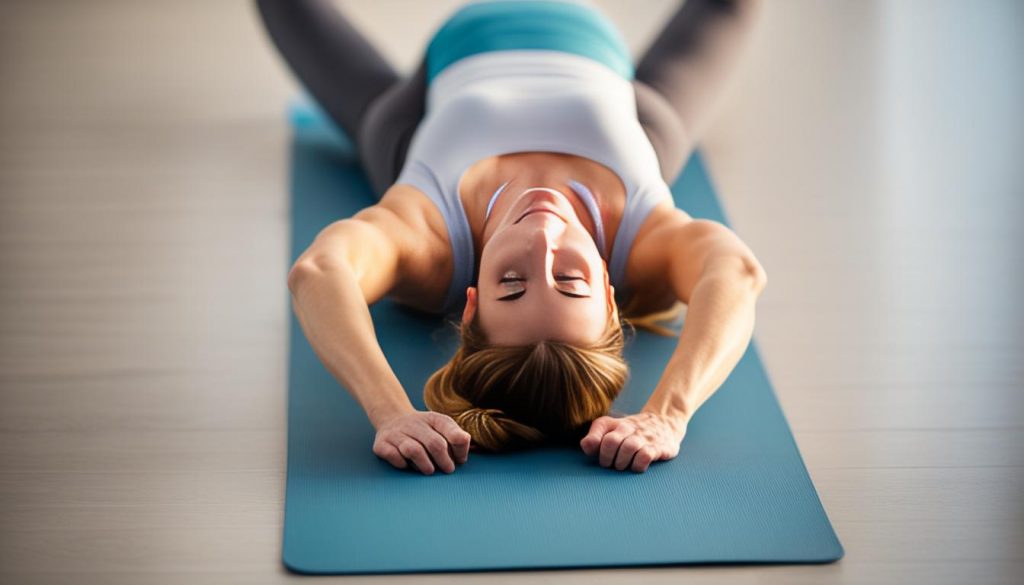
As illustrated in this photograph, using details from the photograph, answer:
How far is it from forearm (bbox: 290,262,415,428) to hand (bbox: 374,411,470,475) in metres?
0.03

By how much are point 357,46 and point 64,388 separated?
118cm

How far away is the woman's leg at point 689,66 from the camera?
10.3ft

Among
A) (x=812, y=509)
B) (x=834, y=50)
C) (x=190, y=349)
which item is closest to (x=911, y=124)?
(x=834, y=50)

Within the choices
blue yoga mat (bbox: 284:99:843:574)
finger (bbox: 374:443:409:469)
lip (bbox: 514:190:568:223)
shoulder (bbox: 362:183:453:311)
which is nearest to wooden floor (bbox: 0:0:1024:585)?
blue yoga mat (bbox: 284:99:843:574)

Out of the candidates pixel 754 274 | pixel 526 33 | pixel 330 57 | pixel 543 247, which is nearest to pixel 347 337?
pixel 543 247

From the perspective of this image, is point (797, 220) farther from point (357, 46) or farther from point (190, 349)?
point (190, 349)

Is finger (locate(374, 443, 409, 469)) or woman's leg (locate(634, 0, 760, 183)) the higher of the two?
woman's leg (locate(634, 0, 760, 183))

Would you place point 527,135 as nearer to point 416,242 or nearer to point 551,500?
point 416,242

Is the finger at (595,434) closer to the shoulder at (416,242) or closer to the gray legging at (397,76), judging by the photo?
the shoulder at (416,242)

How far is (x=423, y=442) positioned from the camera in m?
2.32

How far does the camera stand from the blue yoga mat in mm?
2150

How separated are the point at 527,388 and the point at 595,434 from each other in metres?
0.14

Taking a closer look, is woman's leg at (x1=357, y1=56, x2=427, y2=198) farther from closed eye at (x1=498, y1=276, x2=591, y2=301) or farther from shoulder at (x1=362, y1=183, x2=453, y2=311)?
closed eye at (x1=498, y1=276, x2=591, y2=301)

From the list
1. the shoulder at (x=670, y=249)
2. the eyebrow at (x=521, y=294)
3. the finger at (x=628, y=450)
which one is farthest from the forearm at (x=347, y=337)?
the shoulder at (x=670, y=249)
